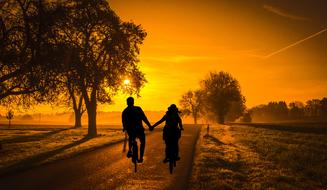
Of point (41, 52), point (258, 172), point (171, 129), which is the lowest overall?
point (258, 172)

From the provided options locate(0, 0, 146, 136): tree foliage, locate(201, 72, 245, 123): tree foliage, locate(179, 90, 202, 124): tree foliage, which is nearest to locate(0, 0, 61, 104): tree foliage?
locate(0, 0, 146, 136): tree foliage

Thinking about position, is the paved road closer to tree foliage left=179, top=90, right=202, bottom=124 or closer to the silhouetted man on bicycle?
the silhouetted man on bicycle

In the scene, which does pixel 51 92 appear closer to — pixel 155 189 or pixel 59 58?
pixel 59 58

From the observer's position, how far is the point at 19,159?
24.2 meters

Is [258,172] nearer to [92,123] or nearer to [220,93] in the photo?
[92,123]

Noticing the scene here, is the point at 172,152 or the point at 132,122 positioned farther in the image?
the point at 132,122

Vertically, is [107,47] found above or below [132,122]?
above

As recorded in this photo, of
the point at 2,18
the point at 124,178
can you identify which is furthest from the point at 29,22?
the point at 124,178

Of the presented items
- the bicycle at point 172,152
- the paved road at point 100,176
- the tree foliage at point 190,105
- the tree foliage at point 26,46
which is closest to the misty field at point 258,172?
the paved road at point 100,176

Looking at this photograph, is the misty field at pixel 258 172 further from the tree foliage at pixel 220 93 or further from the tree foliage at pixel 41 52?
the tree foliage at pixel 220 93

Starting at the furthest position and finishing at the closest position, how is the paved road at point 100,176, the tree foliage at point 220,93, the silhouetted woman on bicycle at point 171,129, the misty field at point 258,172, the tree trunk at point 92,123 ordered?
the tree foliage at point 220,93, the tree trunk at point 92,123, the misty field at point 258,172, the paved road at point 100,176, the silhouetted woman on bicycle at point 171,129

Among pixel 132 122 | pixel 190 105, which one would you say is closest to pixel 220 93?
pixel 190 105

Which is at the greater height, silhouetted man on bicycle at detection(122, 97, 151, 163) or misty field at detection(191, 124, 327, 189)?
silhouetted man on bicycle at detection(122, 97, 151, 163)

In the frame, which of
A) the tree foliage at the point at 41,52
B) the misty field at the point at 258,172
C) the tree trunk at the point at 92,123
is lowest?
the misty field at the point at 258,172
